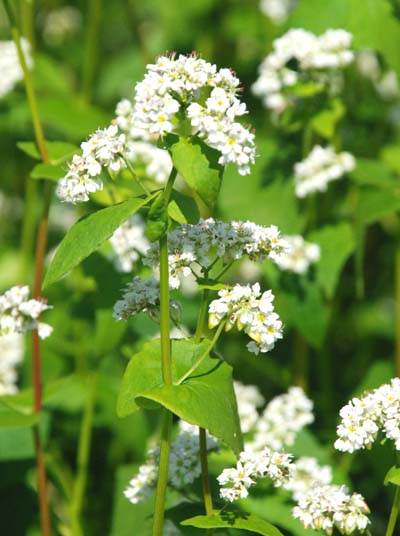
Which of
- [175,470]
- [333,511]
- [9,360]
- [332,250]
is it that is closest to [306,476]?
[175,470]

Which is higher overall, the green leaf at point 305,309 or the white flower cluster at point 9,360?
the green leaf at point 305,309

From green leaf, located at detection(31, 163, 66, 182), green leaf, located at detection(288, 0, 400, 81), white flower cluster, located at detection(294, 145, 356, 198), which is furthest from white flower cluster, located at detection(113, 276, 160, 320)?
green leaf, located at detection(288, 0, 400, 81)

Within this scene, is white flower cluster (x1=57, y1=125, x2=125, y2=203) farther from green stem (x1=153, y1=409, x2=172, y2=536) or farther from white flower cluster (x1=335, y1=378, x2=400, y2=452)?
white flower cluster (x1=335, y1=378, x2=400, y2=452)

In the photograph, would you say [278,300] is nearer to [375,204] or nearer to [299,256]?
[299,256]

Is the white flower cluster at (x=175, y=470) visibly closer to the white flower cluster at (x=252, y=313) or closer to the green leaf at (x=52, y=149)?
the white flower cluster at (x=252, y=313)

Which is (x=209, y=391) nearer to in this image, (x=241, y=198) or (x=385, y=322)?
(x=241, y=198)

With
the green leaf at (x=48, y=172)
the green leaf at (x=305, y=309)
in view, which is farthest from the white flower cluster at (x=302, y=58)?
the green leaf at (x=48, y=172)

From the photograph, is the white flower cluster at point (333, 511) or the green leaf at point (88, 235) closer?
the green leaf at point (88, 235)
